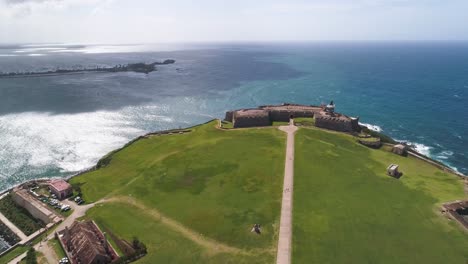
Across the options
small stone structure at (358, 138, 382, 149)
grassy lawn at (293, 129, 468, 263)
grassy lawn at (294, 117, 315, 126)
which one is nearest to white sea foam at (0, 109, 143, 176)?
grassy lawn at (294, 117, 315, 126)

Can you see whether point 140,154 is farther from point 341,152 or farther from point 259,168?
point 341,152

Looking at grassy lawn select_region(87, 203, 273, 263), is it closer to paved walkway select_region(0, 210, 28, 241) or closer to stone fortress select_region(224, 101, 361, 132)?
paved walkway select_region(0, 210, 28, 241)

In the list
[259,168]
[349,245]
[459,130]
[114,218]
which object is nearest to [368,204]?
[349,245]

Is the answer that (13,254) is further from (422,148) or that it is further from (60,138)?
(422,148)

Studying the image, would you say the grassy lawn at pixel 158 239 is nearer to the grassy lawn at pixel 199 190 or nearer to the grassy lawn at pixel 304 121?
the grassy lawn at pixel 199 190

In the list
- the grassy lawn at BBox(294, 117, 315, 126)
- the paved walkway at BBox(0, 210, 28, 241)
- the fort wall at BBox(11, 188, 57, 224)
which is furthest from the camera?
the grassy lawn at BBox(294, 117, 315, 126)

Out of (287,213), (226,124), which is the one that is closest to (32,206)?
(287,213)
